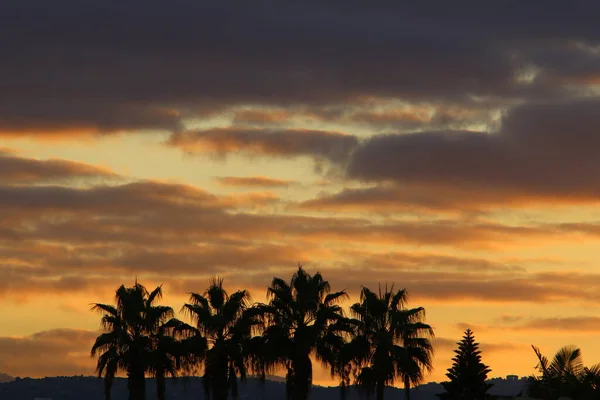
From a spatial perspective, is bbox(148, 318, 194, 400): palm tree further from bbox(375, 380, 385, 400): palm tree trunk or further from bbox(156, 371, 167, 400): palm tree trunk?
bbox(375, 380, 385, 400): palm tree trunk

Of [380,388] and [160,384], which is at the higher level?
[160,384]

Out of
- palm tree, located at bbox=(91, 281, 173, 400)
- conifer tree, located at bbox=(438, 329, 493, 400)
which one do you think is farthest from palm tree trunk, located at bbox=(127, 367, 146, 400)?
conifer tree, located at bbox=(438, 329, 493, 400)

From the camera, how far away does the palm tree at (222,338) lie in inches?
4220

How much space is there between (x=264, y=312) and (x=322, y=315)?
4415 millimetres

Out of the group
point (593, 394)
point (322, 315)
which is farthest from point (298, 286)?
point (593, 394)

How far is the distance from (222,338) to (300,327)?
602cm

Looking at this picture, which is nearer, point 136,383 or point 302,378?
point 302,378

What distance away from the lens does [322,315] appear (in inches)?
4200

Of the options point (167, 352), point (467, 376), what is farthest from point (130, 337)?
point (467, 376)

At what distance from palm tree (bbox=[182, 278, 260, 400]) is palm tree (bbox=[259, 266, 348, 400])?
175cm

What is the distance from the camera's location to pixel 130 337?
358 feet

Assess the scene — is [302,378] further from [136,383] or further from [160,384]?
[136,383]

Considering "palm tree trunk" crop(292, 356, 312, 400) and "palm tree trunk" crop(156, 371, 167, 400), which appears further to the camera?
"palm tree trunk" crop(156, 371, 167, 400)

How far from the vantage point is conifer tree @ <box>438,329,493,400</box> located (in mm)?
96438
